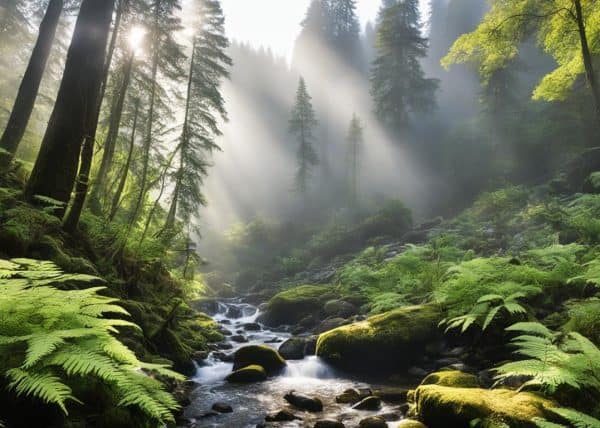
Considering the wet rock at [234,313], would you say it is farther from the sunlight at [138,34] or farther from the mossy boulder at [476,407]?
the mossy boulder at [476,407]

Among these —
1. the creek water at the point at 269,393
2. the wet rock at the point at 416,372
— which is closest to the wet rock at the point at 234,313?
the creek water at the point at 269,393

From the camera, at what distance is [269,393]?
7461mm

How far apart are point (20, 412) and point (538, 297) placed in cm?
872

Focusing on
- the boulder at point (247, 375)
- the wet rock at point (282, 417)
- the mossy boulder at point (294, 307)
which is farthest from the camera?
the mossy boulder at point (294, 307)

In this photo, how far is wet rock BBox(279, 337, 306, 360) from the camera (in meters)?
9.87

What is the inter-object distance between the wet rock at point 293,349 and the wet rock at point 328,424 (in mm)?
4160

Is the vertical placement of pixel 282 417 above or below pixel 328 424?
below

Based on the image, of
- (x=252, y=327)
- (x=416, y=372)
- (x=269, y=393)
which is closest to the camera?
(x=269, y=393)

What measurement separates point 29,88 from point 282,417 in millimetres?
10764

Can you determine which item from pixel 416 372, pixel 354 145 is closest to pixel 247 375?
pixel 416 372

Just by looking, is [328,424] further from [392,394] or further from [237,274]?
[237,274]

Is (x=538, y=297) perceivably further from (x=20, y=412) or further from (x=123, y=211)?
(x=123, y=211)

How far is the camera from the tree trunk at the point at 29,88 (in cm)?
961

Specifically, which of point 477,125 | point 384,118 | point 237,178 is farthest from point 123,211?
point 237,178
